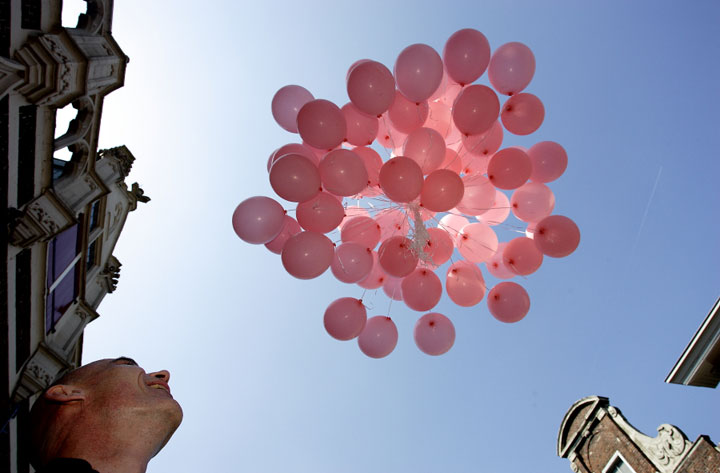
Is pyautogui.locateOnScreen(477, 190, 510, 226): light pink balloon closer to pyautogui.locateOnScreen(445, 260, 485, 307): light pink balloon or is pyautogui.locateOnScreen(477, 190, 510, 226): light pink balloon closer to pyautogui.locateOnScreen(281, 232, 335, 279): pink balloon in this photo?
pyautogui.locateOnScreen(445, 260, 485, 307): light pink balloon

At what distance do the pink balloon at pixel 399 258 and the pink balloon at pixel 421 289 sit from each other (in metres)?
0.38

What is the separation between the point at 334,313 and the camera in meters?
4.98

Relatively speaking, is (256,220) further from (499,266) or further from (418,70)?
(499,266)

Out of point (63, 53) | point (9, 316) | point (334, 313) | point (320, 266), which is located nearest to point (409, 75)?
point (320, 266)

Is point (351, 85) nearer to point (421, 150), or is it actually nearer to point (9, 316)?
point (421, 150)

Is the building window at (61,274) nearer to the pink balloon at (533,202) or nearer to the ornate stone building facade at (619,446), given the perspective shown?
the pink balloon at (533,202)

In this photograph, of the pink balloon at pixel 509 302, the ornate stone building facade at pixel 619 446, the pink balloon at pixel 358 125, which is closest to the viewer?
the pink balloon at pixel 358 125

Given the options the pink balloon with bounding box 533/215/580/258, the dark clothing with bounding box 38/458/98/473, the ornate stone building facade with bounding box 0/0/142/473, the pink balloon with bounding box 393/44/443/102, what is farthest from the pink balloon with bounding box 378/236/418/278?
the ornate stone building facade with bounding box 0/0/142/473

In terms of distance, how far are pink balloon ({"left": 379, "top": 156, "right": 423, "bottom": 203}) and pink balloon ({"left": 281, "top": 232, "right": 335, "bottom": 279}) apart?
1071mm

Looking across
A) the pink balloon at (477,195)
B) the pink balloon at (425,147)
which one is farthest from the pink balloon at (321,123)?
the pink balloon at (477,195)

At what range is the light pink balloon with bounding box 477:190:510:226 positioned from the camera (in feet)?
18.6

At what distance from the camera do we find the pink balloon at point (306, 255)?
460 cm

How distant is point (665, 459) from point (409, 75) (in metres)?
9.82

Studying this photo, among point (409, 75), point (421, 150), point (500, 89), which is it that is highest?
point (500, 89)
